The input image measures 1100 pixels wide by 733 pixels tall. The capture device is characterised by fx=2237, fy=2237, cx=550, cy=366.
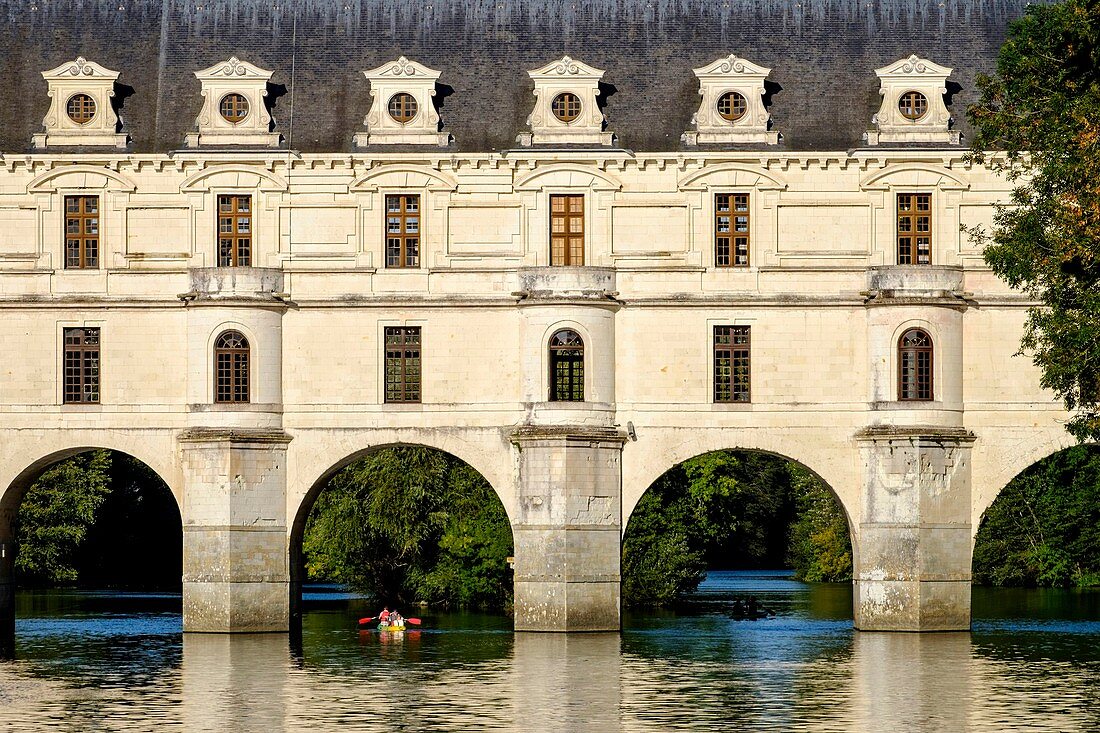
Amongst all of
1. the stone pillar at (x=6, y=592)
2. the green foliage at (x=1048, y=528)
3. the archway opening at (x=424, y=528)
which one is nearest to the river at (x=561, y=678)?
the stone pillar at (x=6, y=592)

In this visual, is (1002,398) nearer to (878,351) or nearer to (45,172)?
(878,351)

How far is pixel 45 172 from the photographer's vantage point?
54.2 m

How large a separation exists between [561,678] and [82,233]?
18.9 meters

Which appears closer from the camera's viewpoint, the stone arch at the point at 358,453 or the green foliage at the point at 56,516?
the stone arch at the point at 358,453

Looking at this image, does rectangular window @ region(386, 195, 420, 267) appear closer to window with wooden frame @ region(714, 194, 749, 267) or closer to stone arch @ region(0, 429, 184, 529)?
stone arch @ region(0, 429, 184, 529)

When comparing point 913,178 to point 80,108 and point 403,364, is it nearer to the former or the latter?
point 403,364

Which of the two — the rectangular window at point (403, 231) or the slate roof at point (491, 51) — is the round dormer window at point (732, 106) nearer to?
the slate roof at point (491, 51)

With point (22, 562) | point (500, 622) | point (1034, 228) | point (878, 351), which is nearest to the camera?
point (1034, 228)

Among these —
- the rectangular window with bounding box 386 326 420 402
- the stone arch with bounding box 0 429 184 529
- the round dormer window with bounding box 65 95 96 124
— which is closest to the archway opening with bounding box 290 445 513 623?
the rectangular window with bounding box 386 326 420 402

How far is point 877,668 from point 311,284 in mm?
17446

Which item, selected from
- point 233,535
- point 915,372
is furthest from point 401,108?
point 915,372

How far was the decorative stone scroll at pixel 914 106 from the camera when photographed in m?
54.0

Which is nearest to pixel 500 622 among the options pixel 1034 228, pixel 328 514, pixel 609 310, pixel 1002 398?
pixel 328 514

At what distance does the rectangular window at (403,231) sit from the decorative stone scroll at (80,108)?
22.4 feet
